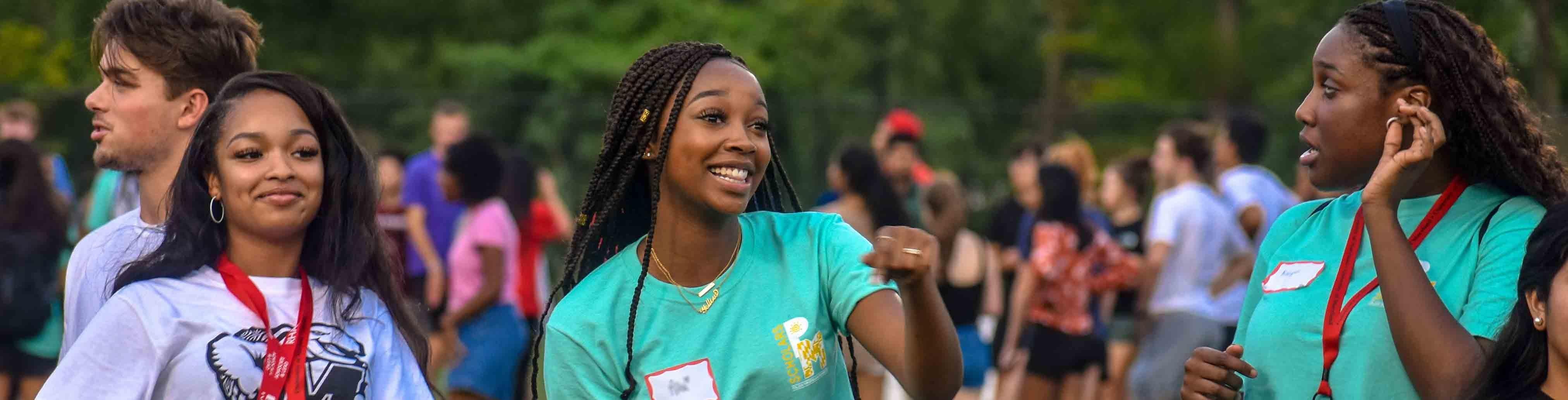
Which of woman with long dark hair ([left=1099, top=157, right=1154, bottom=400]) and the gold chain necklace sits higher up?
the gold chain necklace

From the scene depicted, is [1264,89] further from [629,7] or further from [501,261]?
[501,261]


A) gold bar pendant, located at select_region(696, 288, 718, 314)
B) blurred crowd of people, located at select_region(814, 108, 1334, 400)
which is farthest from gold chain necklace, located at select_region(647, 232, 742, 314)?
blurred crowd of people, located at select_region(814, 108, 1334, 400)

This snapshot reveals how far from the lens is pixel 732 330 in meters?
3.00

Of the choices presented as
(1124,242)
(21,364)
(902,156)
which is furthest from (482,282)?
(1124,242)

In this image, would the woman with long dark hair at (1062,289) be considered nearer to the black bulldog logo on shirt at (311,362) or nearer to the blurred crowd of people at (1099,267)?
the blurred crowd of people at (1099,267)

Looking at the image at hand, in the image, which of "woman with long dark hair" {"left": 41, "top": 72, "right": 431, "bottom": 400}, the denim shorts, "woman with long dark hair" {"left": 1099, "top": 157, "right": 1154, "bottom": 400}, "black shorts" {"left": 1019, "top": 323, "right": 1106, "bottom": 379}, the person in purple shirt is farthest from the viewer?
"woman with long dark hair" {"left": 1099, "top": 157, "right": 1154, "bottom": 400}

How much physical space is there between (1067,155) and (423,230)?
4325 millimetres

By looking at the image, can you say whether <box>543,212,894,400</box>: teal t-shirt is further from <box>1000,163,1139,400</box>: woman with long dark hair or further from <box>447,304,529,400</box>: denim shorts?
<box>1000,163,1139,400</box>: woman with long dark hair

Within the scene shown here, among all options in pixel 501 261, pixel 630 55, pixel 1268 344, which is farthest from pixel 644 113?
pixel 630 55

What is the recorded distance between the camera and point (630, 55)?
27.1 m

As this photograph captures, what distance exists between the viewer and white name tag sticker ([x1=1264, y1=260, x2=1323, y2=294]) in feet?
9.76

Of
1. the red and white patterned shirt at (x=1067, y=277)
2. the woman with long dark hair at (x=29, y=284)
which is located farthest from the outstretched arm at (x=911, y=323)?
the woman with long dark hair at (x=29, y=284)

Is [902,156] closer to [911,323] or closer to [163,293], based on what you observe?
[163,293]

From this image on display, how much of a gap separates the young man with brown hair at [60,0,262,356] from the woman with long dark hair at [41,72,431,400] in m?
0.31
